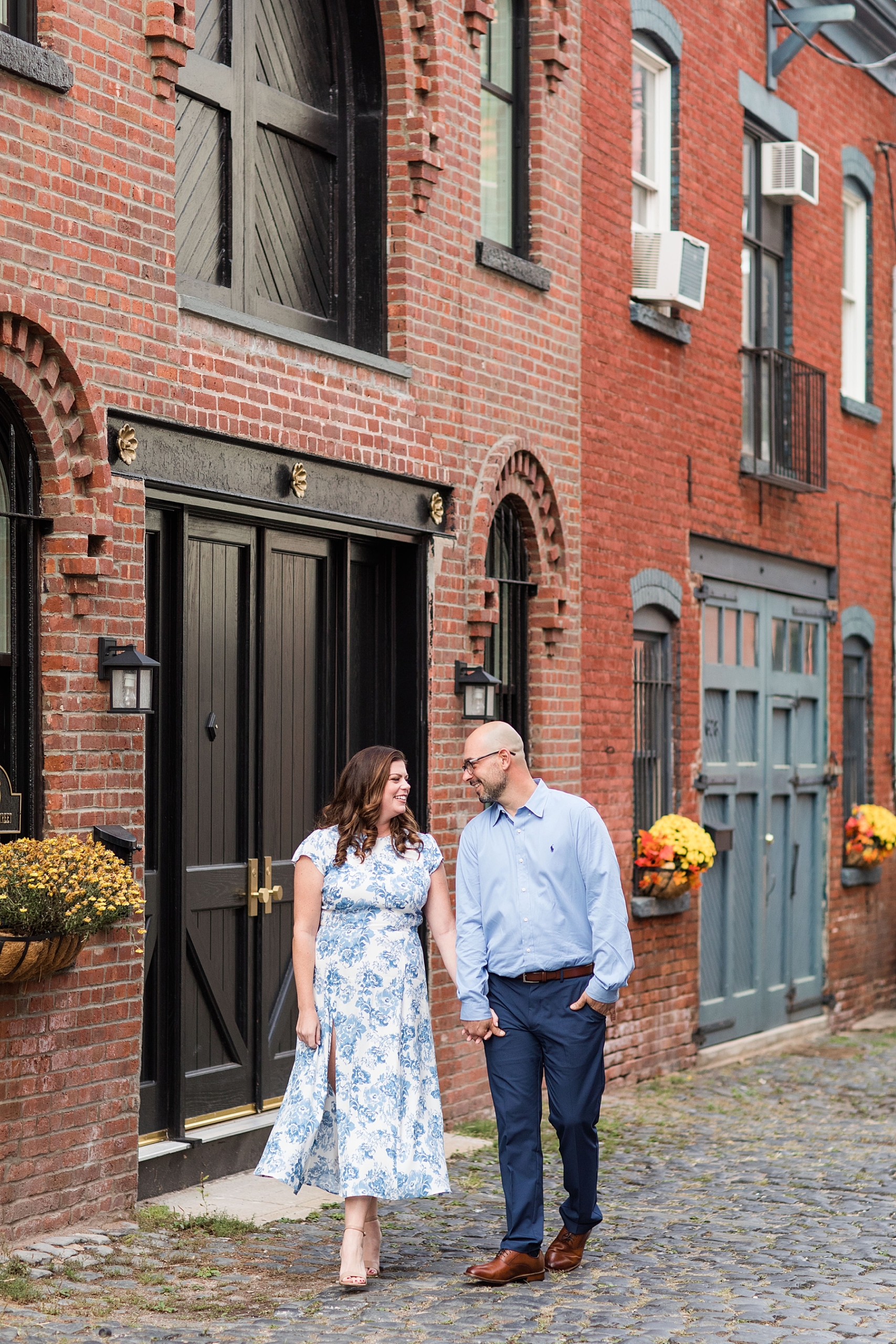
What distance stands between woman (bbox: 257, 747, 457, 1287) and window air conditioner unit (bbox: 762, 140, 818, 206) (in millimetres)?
8353

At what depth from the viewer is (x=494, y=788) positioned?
248 inches

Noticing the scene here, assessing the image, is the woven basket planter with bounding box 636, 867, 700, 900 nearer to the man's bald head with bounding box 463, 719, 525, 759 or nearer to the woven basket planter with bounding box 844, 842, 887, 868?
the woven basket planter with bounding box 844, 842, 887, 868

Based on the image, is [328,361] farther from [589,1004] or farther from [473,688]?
[589,1004]

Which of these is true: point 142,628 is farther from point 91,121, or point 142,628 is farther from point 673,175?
point 673,175

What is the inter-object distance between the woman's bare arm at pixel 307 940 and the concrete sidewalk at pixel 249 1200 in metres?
1.14

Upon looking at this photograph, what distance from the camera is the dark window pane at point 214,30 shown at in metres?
7.74

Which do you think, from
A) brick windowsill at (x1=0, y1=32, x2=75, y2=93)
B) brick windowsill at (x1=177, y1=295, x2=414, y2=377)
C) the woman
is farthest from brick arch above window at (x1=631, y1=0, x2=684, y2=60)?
the woman

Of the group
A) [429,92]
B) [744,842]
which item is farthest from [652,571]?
[429,92]

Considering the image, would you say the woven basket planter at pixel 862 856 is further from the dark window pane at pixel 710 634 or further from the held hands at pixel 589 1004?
the held hands at pixel 589 1004

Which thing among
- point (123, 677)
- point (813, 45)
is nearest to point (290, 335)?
point (123, 677)

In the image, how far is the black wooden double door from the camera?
736 centimetres

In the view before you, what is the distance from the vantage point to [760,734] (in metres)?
13.0

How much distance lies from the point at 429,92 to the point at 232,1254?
5653 mm

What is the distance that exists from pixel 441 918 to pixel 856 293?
1040 centimetres
